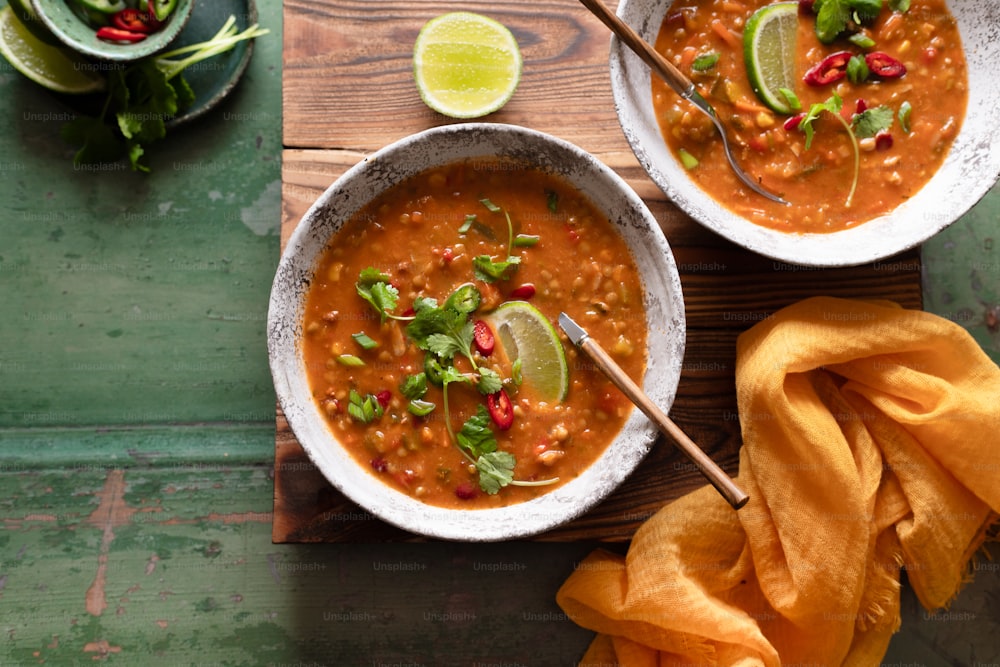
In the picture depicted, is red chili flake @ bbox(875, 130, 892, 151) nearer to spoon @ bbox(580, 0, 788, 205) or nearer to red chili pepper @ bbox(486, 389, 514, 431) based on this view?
spoon @ bbox(580, 0, 788, 205)

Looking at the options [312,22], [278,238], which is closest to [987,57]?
[312,22]

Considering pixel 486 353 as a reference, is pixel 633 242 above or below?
above

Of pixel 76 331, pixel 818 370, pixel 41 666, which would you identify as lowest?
pixel 41 666

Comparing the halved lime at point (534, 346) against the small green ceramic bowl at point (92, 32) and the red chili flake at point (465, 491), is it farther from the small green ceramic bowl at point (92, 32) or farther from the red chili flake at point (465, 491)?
the small green ceramic bowl at point (92, 32)

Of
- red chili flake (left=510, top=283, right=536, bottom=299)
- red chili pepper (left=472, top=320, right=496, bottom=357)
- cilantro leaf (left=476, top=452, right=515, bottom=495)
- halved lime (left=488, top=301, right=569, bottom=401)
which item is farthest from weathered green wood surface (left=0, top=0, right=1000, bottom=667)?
red chili flake (left=510, top=283, right=536, bottom=299)

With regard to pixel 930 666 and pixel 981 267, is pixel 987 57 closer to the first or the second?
pixel 981 267

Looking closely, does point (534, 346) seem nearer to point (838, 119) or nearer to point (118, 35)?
point (838, 119)

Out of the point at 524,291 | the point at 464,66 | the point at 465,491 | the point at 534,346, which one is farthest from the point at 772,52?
the point at 465,491

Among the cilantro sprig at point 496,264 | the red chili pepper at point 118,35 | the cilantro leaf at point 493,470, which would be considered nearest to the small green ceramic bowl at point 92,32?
the red chili pepper at point 118,35
